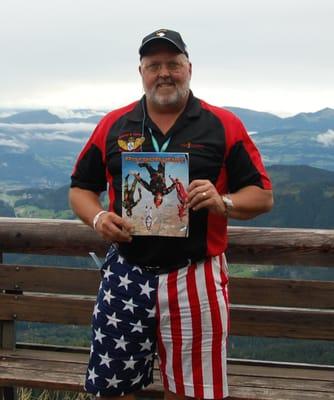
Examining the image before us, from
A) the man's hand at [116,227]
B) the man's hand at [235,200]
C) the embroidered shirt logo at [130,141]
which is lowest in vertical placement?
the man's hand at [116,227]

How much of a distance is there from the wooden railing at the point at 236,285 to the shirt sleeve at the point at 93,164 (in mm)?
775

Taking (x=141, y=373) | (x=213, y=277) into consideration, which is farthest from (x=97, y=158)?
(x=141, y=373)

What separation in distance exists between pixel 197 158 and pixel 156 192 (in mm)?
190

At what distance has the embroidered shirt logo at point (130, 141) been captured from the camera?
7.52ft

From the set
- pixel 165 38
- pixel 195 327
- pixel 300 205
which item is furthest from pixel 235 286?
pixel 300 205

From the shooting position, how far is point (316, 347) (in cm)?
5338

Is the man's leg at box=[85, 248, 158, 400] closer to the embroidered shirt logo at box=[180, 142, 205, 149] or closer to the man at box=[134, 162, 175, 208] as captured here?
the man at box=[134, 162, 175, 208]

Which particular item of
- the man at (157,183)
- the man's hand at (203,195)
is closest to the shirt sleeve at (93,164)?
the man at (157,183)

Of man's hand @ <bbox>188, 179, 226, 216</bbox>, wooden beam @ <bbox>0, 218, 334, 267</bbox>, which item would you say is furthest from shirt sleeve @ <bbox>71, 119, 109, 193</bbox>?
wooden beam @ <bbox>0, 218, 334, 267</bbox>

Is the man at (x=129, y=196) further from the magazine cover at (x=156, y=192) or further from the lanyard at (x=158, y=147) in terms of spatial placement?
the lanyard at (x=158, y=147)

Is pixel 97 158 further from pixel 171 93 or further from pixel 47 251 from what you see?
pixel 47 251

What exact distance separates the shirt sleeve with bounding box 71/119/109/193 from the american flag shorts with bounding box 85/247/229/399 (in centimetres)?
28

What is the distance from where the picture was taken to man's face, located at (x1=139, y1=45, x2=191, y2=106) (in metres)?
2.25

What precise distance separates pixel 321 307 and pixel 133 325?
1247 millimetres
